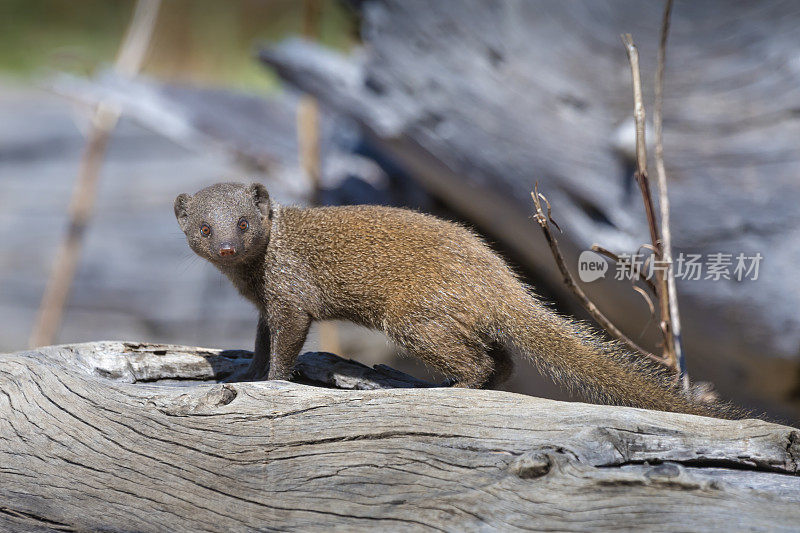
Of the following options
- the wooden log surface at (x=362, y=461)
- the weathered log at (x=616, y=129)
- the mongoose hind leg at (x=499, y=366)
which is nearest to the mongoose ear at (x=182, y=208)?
the wooden log surface at (x=362, y=461)

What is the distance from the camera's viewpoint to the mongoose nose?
3.36 meters

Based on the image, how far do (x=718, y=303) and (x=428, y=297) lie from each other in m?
2.45

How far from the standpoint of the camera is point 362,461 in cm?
274

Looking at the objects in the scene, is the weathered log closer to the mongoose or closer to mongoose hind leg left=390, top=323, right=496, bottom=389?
the mongoose

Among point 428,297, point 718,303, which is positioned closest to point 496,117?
point 718,303

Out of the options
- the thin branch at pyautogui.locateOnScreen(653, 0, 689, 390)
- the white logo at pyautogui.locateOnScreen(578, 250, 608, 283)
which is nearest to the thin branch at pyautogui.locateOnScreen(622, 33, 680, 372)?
the thin branch at pyautogui.locateOnScreen(653, 0, 689, 390)

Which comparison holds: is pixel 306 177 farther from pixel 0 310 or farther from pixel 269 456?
pixel 269 456

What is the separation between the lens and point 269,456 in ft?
9.27

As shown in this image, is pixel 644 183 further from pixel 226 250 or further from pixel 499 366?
pixel 226 250

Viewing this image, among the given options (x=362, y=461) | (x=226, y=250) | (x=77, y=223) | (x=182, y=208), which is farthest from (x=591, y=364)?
(x=77, y=223)

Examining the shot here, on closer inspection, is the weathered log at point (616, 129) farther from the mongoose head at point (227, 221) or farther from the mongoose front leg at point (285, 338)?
the mongoose front leg at point (285, 338)

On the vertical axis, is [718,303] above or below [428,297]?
above

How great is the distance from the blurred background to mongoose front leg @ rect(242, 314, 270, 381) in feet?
1.51

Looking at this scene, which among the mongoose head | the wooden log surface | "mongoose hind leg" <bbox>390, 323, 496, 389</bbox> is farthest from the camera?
the mongoose head
